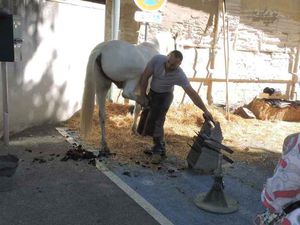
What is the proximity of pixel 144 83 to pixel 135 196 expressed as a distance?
1582 mm

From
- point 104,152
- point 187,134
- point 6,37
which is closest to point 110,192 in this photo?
point 104,152

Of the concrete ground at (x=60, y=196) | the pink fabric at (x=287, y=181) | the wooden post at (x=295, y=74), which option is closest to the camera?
the pink fabric at (x=287, y=181)

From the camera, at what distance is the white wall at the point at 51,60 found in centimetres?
614

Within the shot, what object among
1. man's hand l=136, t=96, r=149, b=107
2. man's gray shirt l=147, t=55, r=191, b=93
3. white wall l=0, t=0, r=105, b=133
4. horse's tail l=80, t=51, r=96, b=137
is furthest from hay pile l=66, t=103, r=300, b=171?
man's gray shirt l=147, t=55, r=191, b=93

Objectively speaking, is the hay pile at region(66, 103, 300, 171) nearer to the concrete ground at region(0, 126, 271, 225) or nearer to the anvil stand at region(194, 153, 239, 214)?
the concrete ground at region(0, 126, 271, 225)

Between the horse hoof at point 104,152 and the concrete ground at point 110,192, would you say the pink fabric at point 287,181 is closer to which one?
the concrete ground at point 110,192

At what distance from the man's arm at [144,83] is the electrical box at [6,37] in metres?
1.71

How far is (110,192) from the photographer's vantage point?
4.36 metres

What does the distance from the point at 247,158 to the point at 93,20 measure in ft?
12.3

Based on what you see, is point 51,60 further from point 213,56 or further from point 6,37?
point 213,56

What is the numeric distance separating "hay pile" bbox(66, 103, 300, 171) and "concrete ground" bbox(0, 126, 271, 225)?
453 millimetres

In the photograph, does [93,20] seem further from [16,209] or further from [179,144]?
[16,209]

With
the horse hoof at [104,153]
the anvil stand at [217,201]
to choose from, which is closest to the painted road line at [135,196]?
the horse hoof at [104,153]

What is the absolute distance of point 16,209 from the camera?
3822mm
